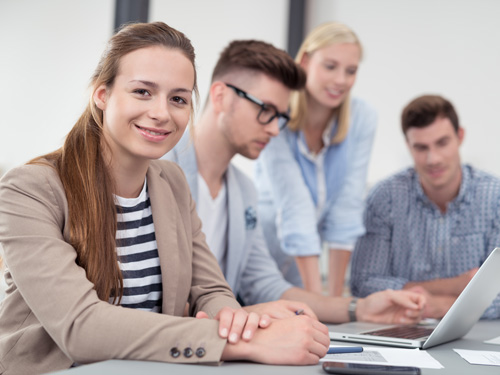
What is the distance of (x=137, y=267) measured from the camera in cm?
138

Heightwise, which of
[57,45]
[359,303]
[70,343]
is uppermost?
[57,45]

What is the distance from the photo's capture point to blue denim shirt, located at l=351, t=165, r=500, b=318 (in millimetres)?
2570

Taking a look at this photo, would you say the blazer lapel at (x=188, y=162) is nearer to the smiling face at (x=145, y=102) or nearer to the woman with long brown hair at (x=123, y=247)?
the woman with long brown hair at (x=123, y=247)

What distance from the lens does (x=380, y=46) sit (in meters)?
4.65

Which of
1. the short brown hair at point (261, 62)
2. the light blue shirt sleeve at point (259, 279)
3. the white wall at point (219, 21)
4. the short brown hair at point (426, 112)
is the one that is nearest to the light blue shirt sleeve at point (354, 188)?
the short brown hair at point (426, 112)

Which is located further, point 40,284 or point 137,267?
point 137,267

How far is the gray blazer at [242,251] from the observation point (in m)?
2.03

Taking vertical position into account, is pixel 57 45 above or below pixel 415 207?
above

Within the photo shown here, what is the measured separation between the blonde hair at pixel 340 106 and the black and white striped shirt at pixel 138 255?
4.29ft

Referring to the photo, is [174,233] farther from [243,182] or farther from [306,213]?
[306,213]

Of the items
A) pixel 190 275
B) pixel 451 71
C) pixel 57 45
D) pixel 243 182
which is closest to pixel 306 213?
pixel 243 182

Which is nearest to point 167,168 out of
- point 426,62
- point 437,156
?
A: point 437,156

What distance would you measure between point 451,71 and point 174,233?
11.5ft

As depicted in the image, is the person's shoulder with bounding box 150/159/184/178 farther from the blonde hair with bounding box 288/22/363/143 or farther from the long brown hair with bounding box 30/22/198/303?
the blonde hair with bounding box 288/22/363/143
